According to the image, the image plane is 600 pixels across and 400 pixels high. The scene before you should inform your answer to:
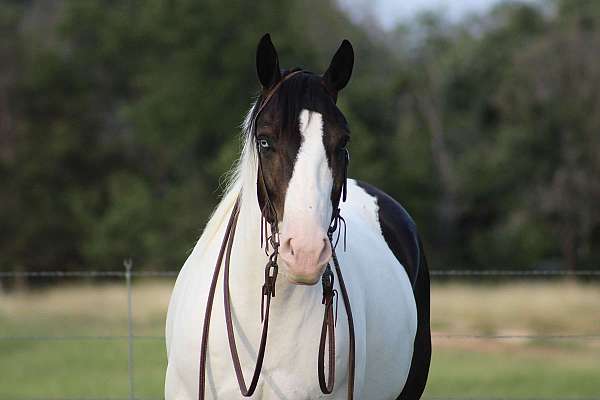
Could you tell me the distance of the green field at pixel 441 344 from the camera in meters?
12.5

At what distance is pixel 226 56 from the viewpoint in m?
26.7

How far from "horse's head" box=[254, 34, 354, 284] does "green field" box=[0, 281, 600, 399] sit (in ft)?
28.7

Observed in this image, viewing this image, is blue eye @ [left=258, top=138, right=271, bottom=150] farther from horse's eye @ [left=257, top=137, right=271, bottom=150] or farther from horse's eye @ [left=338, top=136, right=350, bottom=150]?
horse's eye @ [left=338, top=136, right=350, bottom=150]

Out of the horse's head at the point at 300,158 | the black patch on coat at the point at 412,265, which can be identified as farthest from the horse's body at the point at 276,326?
the black patch on coat at the point at 412,265

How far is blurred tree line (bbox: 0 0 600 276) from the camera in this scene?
25.4 m

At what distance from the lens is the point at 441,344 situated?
1709cm

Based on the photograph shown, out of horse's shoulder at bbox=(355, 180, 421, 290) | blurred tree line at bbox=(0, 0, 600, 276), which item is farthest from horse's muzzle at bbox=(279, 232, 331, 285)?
blurred tree line at bbox=(0, 0, 600, 276)

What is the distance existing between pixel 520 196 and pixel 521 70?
335 centimetres

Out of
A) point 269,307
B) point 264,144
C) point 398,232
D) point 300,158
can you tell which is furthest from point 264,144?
point 398,232

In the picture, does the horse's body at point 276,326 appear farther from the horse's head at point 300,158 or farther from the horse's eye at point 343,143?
the horse's eye at point 343,143

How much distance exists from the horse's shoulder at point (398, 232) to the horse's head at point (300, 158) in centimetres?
165

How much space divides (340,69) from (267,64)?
0.26 metres

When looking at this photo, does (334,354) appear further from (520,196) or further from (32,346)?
(520,196)

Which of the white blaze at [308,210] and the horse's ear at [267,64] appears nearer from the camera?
the white blaze at [308,210]
